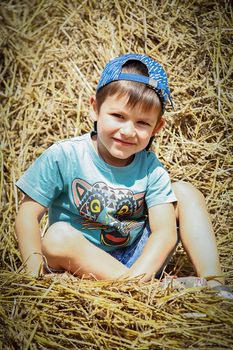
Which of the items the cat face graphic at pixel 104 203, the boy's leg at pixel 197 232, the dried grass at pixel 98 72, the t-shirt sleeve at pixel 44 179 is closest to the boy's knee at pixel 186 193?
the boy's leg at pixel 197 232

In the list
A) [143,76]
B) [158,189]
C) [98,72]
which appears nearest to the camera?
[143,76]

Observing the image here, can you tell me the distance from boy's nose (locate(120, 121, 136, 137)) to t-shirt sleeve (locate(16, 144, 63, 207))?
273mm

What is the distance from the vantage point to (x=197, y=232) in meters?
2.01

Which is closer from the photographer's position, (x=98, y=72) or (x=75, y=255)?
(x=75, y=255)

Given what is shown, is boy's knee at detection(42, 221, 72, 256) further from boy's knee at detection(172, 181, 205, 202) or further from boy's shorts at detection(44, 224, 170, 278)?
boy's knee at detection(172, 181, 205, 202)

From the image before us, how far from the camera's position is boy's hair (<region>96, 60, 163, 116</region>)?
6.23 feet

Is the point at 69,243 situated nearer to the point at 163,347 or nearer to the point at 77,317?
the point at 77,317

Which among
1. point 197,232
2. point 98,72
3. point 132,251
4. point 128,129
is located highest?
point 98,72

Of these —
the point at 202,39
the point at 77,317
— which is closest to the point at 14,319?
the point at 77,317

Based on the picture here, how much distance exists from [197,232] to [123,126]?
0.51 metres

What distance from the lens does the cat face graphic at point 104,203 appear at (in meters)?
2.01

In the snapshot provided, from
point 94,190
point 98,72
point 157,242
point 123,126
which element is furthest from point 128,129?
point 98,72

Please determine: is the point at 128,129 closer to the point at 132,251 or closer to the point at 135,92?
the point at 135,92

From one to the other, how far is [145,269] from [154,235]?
0.15m
